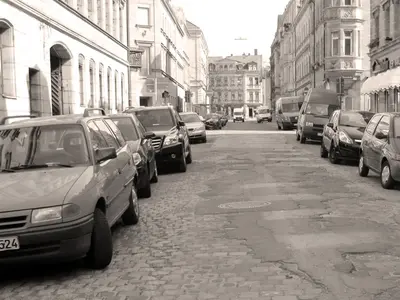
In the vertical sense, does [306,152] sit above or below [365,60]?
below

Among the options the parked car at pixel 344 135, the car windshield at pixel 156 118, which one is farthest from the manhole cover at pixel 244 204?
the parked car at pixel 344 135

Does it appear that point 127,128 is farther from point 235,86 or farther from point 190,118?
point 235,86

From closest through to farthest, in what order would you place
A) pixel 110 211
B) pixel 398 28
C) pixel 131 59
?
pixel 110 211, pixel 398 28, pixel 131 59

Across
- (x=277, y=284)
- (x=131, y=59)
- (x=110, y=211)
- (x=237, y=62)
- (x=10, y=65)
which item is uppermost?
(x=237, y=62)

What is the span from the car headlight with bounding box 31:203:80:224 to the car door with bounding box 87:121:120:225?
775 mm

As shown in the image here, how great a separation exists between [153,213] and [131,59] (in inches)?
1252

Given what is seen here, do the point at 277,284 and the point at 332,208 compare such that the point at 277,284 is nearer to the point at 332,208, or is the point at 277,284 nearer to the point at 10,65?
the point at 332,208

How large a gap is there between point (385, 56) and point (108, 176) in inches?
1175

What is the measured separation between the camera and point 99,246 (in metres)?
5.61

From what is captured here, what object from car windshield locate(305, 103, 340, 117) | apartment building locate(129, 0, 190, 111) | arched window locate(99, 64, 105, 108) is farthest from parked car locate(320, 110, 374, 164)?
apartment building locate(129, 0, 190, 111)

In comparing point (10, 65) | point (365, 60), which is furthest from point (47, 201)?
point (365, 60)

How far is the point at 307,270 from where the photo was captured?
541 centimetres

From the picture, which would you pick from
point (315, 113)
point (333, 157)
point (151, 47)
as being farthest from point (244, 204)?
point (151, 47)

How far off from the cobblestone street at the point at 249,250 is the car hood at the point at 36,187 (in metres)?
0.78
